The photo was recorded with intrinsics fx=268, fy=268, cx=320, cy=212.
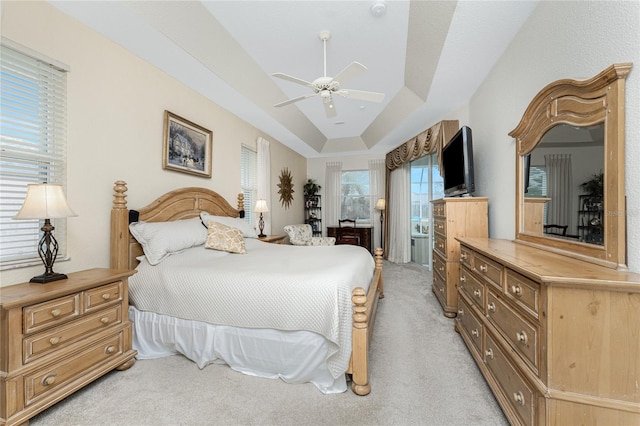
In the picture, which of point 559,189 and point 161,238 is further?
point 161,238

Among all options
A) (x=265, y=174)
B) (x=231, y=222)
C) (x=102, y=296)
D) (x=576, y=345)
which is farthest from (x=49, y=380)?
(x=265, y=174)

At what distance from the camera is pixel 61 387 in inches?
62.7

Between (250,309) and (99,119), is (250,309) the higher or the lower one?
the lower one

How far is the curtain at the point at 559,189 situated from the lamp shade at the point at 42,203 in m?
3.13

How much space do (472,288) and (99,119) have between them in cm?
338

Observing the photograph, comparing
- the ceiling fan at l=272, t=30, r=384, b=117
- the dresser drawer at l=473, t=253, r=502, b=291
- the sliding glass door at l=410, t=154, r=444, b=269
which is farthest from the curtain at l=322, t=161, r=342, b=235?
the dresser drawer at l=473, t=253, r=502, b=291

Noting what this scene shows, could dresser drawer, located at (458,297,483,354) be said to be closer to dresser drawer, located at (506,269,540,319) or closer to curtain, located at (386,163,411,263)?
dresser drawer, located at (506,269,540,319)

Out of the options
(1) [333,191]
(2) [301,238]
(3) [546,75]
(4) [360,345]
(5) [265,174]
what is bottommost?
(4) [360,345]

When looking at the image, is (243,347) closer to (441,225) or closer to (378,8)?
(441,225)

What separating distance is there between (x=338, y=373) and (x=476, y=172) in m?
3.00

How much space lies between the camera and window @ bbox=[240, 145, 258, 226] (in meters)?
4.40

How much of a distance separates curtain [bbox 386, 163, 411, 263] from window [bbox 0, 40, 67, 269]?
5.43 metres

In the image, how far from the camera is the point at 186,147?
3.16 metres

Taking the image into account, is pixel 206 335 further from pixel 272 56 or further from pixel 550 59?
pixel 550 59
